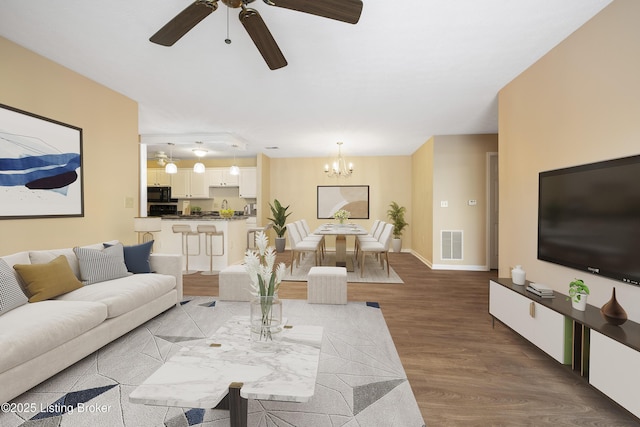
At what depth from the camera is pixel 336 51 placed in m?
2.70

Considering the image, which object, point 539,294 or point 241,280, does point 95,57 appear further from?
point 539,294

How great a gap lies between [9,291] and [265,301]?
1912 millimetres

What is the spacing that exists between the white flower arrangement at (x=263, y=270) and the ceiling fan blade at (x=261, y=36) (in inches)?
48.4


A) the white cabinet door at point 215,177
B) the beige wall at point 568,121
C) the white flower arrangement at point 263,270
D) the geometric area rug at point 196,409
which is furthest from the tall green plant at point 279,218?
the white flower arrangement at point 263,270

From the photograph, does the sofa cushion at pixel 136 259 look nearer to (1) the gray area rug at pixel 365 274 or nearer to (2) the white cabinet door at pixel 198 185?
(1) the gray area rug at pixel 365 274

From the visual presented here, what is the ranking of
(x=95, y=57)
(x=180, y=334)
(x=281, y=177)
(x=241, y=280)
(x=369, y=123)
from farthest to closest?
(x=281, y=177) → (x=369, y=123) → (x=241, y=280) → (x=95, y=57) → (x=180, y=334)

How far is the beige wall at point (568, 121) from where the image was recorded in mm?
1941

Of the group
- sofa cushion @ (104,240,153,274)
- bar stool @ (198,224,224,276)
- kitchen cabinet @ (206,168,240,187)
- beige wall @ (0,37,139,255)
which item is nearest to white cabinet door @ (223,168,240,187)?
kitchen cabinet @ (206,168,240,187)

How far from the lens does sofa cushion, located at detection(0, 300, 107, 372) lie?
5.47ft

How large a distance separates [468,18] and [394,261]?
4.91 metres

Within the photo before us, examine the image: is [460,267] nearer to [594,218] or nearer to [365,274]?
[365,274]

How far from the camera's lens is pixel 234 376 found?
1.32m

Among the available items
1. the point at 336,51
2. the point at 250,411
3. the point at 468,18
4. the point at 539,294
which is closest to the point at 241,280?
the point at 250,411

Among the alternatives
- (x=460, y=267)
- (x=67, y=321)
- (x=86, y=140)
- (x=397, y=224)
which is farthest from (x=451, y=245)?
(x=86, y=140)
